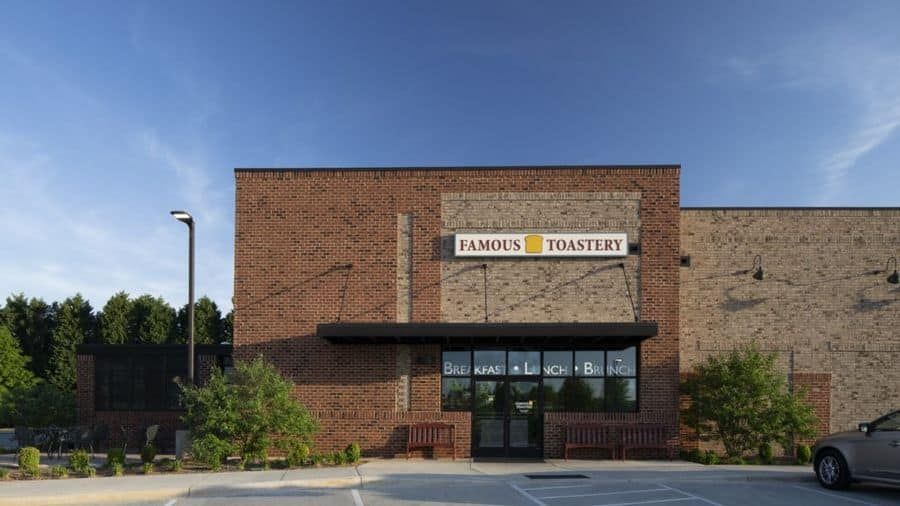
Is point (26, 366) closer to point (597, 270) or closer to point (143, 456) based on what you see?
point (143, 456)

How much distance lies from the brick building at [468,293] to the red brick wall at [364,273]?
38mm

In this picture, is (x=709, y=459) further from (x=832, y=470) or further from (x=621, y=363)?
(x=832, y=470)

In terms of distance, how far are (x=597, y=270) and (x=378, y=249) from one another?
592 centimetres

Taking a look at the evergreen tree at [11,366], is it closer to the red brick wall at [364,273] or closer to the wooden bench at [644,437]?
the red brick wall at [364,273]

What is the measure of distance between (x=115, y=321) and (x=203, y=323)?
18.5 ft

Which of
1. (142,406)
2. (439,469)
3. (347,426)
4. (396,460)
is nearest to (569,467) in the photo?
(439,469)

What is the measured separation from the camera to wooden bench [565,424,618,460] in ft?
60.2

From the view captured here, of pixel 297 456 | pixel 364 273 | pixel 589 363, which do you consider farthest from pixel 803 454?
pixel 297 456

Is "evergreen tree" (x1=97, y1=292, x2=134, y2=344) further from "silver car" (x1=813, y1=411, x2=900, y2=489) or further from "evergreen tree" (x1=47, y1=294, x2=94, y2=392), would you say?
"silver car" (x1=813, y1=411, x2=900, y2=489)

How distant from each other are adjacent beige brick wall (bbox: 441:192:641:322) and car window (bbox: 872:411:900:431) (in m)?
6.66

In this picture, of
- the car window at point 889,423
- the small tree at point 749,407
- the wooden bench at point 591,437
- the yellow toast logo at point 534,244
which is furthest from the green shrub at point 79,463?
the car window at point 889,423

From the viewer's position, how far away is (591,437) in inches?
726

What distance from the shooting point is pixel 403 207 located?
→ 19.3 metres

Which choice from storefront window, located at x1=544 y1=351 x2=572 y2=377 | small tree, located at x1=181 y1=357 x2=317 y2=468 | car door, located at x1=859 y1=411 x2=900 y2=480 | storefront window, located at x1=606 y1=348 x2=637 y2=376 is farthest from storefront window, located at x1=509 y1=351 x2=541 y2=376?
car door, located at x1=859 y1=411 x2=900 y2=480
